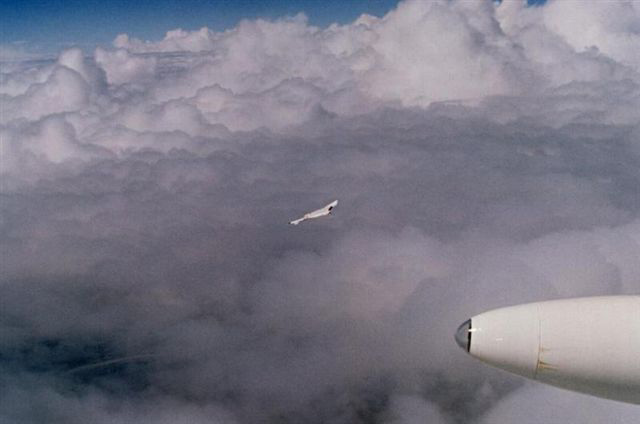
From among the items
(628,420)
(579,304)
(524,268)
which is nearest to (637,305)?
(579,304)

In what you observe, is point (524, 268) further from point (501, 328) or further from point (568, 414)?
point (501, 328)

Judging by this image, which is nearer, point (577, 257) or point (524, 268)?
point (577, 257)

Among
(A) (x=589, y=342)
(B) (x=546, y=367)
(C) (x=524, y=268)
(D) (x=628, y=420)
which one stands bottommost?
(C) (x=524, y=268)

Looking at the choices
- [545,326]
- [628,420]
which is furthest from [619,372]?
[628,420]

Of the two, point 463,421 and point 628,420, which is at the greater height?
point 628,420

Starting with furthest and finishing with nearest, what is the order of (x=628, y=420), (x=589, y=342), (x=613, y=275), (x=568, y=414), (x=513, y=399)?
(x=513, y=399), (x=613, y=275), (x=568, y=414), (x=628, y=420), (x=589, y=342)

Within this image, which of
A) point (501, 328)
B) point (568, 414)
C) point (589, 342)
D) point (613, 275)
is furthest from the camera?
point (613, 275)

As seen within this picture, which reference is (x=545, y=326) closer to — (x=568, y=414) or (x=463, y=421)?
(x=568, y=414)
